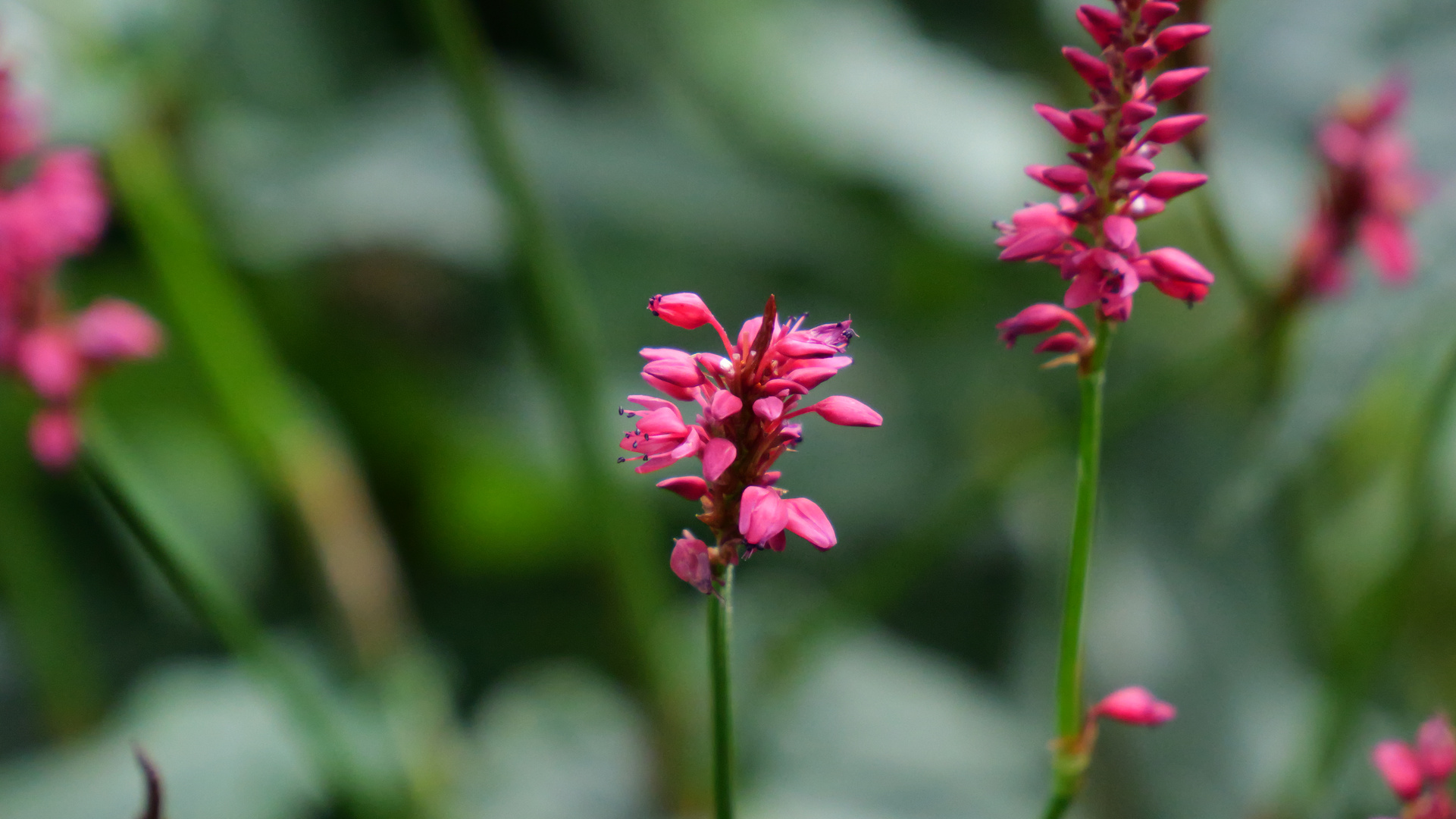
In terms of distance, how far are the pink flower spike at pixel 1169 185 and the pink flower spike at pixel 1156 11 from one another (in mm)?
22

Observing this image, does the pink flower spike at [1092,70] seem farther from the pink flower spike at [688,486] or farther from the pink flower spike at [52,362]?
the pink flower spike at [52,362]

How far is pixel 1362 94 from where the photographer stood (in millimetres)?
403

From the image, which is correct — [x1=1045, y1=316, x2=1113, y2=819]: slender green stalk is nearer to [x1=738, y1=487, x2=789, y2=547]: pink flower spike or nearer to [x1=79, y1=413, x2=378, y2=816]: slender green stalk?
[x1=738, y1=487, x2=789, y2=547]: pink flower spike

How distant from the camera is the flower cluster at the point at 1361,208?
13.2 inches

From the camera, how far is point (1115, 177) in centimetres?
16

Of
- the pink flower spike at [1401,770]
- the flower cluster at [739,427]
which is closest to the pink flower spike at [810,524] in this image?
the flower cluster at [739,427]

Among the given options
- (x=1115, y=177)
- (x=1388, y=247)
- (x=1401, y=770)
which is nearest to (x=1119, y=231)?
(x=1115, y=177)

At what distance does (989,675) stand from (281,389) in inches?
16.1

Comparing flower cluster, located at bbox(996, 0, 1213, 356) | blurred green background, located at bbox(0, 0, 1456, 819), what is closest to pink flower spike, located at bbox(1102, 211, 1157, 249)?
flower cluster, located at bbox(996, 0, 1213, 356)

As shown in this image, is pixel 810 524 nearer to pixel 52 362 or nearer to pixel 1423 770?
pixel 1423 770

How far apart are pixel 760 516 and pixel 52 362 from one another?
0.22 metres

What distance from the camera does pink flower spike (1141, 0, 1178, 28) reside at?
0.51ft

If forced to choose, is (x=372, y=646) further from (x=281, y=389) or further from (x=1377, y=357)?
(x=1377, y=357)

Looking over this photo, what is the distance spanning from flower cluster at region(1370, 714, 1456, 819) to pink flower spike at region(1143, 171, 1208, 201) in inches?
4.1
